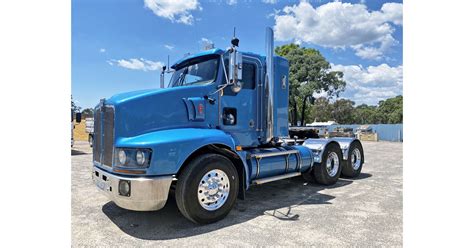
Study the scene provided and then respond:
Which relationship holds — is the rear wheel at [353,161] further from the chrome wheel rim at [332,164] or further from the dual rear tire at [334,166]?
the chrome wheel rim at [332,164]

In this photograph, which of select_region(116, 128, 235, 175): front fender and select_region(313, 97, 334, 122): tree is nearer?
select_region(116, 128, 235, 175): front fender

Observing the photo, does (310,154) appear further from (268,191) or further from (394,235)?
(394,235)

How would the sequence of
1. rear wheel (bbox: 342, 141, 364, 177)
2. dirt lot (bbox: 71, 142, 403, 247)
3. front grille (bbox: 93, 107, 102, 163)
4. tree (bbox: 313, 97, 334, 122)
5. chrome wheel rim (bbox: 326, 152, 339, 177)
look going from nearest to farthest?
dirt lot (bbox: 71, 142, 403, 247)
front grille (bbox: 93, 107, 102, 163)
chrome wheel rim (bbox: 326, 152, 339, 177)
rear wheel (bbox: 342, 141, 364, 177)
tree (bbox: 313, 97, 334, 122)

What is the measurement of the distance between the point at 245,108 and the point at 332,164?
3459mm

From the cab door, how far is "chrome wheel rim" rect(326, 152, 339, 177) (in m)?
2.64

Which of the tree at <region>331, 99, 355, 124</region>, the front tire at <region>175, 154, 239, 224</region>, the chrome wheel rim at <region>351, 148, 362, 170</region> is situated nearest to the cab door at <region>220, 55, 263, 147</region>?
the front tire at <region>175, 154, 239, 224</region>

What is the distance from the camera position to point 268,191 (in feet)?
21.2

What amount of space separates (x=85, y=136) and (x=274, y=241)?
2839 cm

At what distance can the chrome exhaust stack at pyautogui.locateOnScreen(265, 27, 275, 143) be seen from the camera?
5234 millimetres

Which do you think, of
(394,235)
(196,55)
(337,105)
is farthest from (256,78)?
(337,105)

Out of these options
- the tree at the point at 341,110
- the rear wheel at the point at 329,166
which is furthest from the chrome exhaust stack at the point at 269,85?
the tree at the point at 341,110

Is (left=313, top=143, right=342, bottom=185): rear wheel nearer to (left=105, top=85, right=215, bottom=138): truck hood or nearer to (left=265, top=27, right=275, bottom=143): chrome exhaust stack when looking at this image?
(left=265, top=27, right=275, bottom=143): chrome exhaust stack

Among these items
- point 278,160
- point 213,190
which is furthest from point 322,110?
point 213,190

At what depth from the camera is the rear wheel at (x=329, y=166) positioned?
23.0ft
